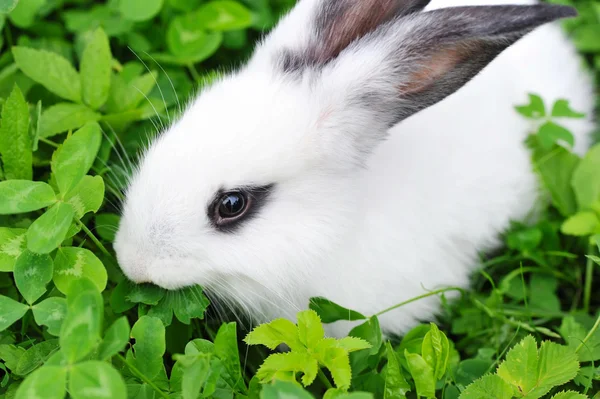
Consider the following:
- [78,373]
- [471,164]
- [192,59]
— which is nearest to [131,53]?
[192,59]

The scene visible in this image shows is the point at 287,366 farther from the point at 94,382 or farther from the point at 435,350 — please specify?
the point at 94,382

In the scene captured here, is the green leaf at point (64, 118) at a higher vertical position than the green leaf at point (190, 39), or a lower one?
lower

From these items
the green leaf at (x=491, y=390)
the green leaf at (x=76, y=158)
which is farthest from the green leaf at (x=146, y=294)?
the green leaf at (x=491, y=390)

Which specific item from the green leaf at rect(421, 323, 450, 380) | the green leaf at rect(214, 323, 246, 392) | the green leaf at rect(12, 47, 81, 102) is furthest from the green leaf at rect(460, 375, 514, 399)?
the green leaf at rect(12, 47, 81, 102)

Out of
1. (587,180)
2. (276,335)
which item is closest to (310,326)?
(276,335)

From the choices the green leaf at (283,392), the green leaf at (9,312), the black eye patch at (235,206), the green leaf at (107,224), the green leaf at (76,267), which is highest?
the black eye patch at (235,206)

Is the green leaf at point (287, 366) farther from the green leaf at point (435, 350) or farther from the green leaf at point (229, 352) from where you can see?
the green leaf at point (435, 350)

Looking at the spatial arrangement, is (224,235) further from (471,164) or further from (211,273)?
(471,164)

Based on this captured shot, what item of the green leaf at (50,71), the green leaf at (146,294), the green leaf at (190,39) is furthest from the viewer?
the green leaf at (190,39)

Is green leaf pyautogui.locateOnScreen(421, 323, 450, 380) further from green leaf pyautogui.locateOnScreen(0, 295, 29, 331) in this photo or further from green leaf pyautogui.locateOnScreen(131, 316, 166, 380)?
green leaf pyautogui.locateOnScreen(0, 295, 29, 331)
